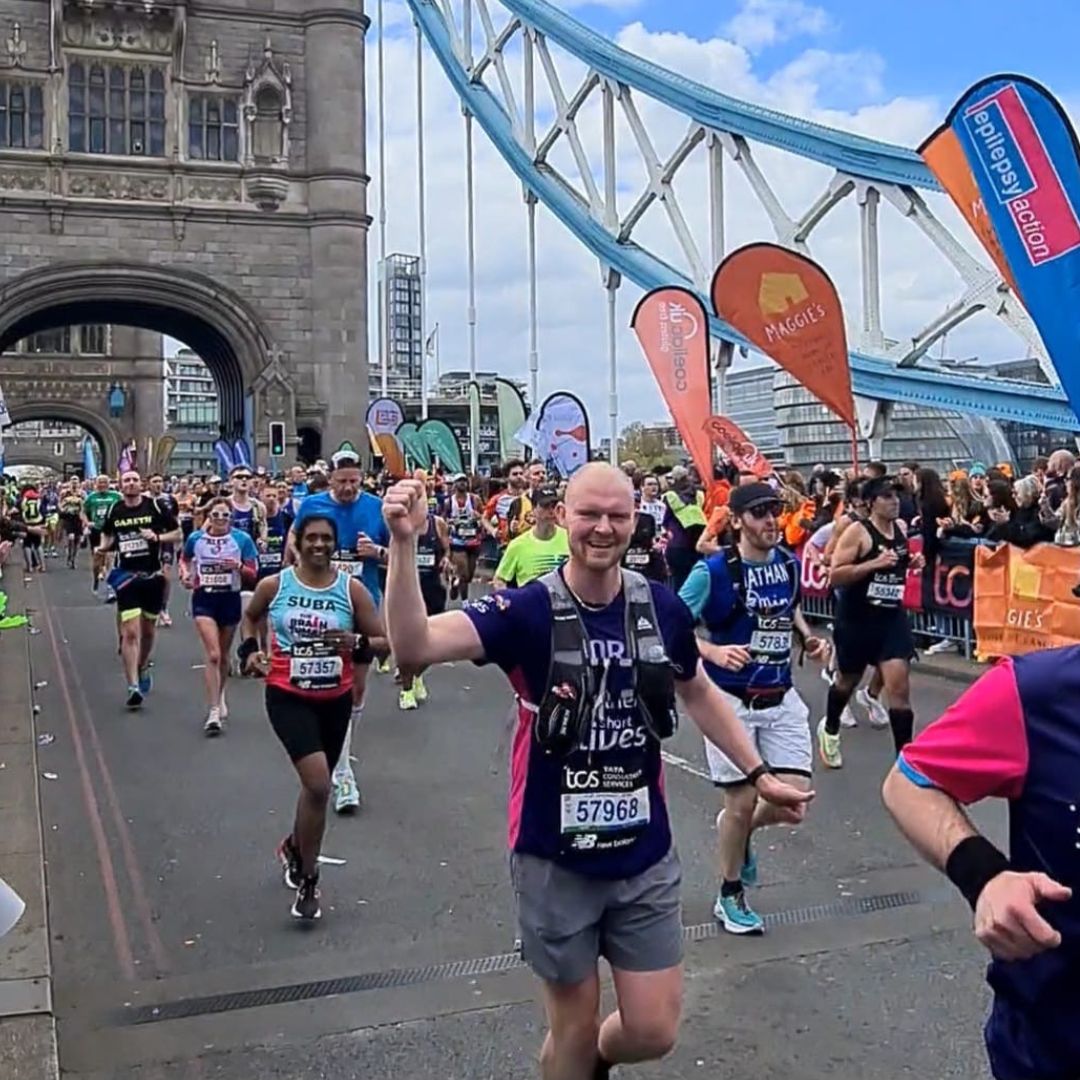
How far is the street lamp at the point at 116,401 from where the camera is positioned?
57438 millimetres

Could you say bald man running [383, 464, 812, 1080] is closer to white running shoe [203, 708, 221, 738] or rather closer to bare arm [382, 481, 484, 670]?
bare arm [382, 481, 484, 670]

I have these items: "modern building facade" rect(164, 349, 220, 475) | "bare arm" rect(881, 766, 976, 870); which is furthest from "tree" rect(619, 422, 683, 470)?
"bare arm" rect(881, 766, 976, 870)

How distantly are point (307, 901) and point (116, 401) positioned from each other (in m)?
55.0

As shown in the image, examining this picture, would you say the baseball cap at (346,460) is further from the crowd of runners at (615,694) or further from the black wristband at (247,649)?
the black wristband at (247,649)

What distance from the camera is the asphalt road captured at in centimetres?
437

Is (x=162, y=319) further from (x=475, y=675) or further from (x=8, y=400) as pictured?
(x=475, y=675)

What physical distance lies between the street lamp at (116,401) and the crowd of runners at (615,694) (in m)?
48.5

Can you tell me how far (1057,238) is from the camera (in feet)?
25.8

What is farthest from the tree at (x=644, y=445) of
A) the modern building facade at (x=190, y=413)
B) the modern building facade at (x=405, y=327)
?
the modern building facade at (x=405, y=327)

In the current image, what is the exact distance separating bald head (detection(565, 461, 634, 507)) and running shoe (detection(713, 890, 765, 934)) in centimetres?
240

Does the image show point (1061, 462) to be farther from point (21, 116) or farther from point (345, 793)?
point (21, 116)

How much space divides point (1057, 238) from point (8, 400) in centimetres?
5582

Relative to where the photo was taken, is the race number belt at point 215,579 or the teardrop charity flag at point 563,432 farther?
the teardrop charity flag at point 563,432

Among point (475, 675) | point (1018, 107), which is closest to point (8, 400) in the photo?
point (475, 675)
